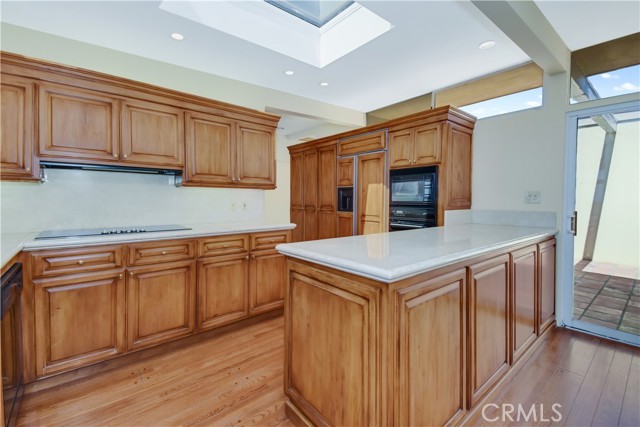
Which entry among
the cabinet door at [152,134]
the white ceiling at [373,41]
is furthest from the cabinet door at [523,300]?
the cabinet door at [152,134]

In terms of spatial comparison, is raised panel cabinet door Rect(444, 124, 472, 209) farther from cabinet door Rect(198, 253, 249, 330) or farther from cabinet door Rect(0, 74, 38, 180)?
cabinet door Rect(0, 74, 38, 180)

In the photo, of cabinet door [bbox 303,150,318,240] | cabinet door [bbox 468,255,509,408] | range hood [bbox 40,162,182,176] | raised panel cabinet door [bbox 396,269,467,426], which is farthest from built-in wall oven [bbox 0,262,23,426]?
cabinet door [bbox 303,150,318,240]

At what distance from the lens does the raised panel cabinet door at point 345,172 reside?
396 centimetres

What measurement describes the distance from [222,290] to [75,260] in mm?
1070

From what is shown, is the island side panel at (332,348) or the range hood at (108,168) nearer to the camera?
the island side panel at (332,348)

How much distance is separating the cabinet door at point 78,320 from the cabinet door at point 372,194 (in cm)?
268

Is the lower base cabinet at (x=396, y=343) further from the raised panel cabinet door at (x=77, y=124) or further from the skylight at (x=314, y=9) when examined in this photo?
the skylight at (x=314, y=9)

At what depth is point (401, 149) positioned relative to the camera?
331 cm

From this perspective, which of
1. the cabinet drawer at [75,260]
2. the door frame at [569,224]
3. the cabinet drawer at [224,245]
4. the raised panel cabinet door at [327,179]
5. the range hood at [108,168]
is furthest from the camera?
the raised panel cabinet door at [327,179]

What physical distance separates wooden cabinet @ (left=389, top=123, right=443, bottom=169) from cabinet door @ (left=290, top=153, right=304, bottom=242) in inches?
71.1

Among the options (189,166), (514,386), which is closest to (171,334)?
(189,166)

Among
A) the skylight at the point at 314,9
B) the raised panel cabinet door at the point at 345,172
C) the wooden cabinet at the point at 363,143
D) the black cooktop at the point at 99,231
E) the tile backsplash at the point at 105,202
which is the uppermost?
the skylight at the point at 314,9

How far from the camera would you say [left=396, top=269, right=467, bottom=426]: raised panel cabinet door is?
1117 mm

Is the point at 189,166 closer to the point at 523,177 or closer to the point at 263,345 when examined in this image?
the point at 263,345
